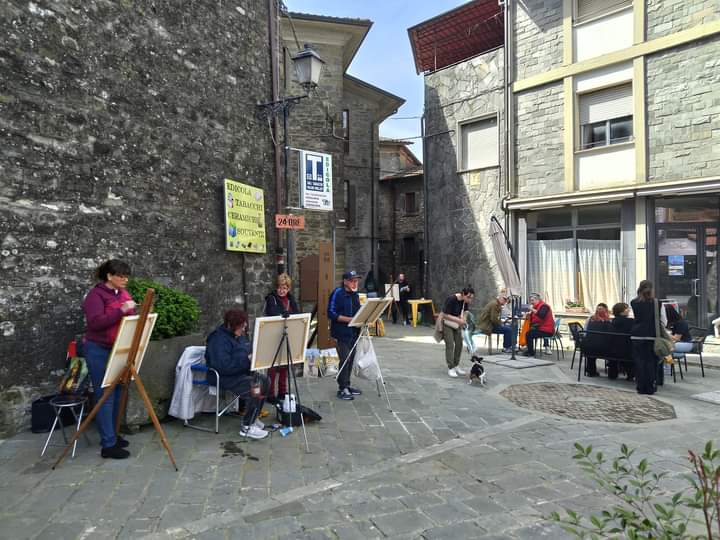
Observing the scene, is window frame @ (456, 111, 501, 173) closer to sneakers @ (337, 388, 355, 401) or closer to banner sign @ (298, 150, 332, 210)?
banner sign @ (298, 150, 332, 210)

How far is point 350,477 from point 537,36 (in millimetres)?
A: 12674

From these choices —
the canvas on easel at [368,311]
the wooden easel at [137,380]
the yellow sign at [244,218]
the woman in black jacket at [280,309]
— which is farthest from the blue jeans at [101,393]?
the yellow sign at [244,218]

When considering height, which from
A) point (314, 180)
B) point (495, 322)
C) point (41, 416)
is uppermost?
point (314, 180)

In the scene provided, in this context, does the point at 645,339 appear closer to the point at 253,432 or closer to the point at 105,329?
the point at 253,432

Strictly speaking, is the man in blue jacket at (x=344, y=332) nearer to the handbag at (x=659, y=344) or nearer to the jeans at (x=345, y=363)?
the jeans at (x=345, y=363)

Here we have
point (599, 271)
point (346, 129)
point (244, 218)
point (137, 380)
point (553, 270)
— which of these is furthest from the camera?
point (346, 129)

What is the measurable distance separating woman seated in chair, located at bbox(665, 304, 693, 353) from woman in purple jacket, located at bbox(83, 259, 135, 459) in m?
7.69

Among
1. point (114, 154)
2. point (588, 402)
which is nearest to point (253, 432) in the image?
point (114, 154)

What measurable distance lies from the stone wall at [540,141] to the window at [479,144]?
883mm

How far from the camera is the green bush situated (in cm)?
537

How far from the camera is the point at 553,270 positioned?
1320 cm

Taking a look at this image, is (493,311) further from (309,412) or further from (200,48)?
(200,48)

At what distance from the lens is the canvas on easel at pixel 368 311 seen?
6.14 metres

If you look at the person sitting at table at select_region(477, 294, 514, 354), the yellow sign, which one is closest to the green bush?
the yellow sign
